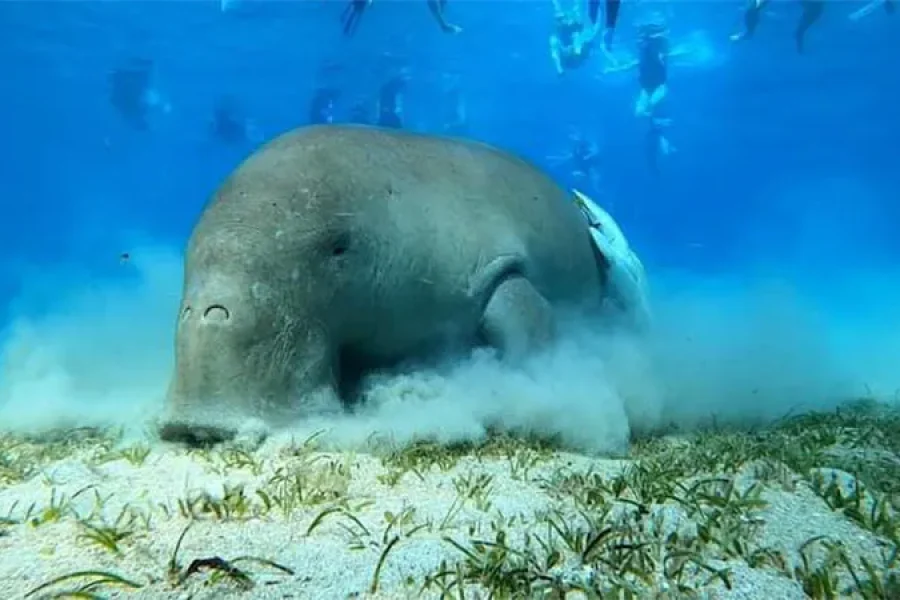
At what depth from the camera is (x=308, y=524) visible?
102 inches

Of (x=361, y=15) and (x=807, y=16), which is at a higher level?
(x=361, y=15)

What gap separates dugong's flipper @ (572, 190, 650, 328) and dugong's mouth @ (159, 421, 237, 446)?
4622 mm

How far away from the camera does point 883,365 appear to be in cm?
1457

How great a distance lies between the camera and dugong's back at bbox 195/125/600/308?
4.77 m

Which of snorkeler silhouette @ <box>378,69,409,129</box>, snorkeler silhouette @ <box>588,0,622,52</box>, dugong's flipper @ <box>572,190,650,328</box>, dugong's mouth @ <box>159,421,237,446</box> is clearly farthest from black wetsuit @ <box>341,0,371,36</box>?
dugong's mouth @ <box>159,421,237,446</box>

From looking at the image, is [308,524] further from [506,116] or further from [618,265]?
[506,116]

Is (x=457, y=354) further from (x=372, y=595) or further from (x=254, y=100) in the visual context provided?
(x=254, y=100)

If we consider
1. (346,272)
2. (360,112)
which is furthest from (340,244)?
(360,112)

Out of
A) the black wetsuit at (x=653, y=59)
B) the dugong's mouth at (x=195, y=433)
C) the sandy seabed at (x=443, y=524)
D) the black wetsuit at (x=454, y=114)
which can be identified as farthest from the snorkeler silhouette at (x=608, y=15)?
the dugong's mouth at (x=195, y=433)

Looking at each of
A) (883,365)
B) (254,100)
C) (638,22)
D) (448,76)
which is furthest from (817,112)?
(254,100)

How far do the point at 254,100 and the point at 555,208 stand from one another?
128ft

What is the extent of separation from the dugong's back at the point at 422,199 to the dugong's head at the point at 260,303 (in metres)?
0.02

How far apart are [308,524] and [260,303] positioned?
1.91m

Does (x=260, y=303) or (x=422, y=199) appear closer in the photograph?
(x=260, y=303)
